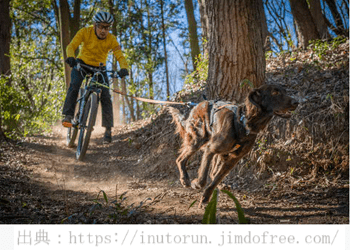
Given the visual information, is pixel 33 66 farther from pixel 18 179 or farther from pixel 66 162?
pixel 18 179

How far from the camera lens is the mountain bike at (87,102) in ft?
16.1

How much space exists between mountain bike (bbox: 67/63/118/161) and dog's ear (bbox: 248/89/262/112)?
292 centimetres

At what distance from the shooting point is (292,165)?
13.3 feet

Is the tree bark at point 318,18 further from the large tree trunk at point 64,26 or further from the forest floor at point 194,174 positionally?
the large tree trunk at point 64,26

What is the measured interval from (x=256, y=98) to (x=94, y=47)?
11.6 ft

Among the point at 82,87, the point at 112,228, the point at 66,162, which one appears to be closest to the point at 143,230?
the point at 112,228

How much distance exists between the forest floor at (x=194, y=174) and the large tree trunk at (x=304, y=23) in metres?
1.23

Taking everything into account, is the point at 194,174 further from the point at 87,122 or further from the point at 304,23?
the point at 304,23

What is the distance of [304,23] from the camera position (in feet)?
23.5

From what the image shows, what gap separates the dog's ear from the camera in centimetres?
254

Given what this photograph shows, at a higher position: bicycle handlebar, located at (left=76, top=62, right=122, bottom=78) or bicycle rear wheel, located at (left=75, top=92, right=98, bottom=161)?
bicycle handlebar, located at (left=76, top=62, right=122, bottom=78)

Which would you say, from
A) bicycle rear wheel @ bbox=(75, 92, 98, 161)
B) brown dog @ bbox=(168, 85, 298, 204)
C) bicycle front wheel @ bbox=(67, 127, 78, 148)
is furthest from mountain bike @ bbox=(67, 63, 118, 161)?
brown dog @ bbox=(168, 85, 298, 204)

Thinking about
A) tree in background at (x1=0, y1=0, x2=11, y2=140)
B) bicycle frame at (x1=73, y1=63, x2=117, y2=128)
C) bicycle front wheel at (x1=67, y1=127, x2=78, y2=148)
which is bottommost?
bicycle front wheel at (x1=67, y1=127, x2=78, y2=148)

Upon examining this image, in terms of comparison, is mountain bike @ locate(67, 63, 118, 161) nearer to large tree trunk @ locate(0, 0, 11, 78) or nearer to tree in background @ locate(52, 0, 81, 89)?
large tree trunk @ locate(0, 0, 11, 78)
